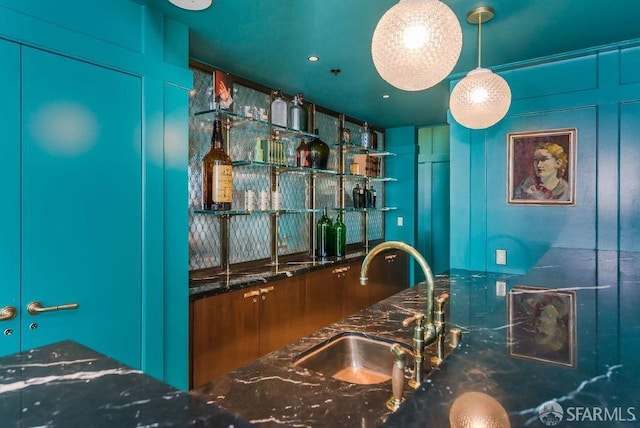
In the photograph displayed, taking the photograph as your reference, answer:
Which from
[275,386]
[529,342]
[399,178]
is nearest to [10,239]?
[275,386]

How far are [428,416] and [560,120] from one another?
258 cm

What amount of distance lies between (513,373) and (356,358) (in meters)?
0.76

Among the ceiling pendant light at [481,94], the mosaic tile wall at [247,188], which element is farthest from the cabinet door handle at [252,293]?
the ceiling pendant light at [481,94]

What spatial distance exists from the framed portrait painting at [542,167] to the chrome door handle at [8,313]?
2863 mm

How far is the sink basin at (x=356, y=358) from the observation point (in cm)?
131

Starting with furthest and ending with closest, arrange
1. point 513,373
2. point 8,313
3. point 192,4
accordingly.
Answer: point 192,4 → point 8,313 → point 513,373

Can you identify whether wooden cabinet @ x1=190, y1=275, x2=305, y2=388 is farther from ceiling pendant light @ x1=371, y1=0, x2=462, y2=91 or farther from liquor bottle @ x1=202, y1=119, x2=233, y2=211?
ceiling pendant light @ x1=371, y1=0, x2=462, y2=91

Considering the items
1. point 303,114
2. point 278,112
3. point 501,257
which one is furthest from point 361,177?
point 501,257

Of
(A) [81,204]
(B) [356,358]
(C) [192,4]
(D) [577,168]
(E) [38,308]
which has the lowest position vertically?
(B) [356,358]

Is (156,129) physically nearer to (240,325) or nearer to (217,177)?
(217,177)

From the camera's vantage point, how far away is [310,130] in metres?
3.52

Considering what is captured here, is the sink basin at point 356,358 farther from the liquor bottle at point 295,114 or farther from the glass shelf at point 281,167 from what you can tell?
the liquor bottle at point 295,114

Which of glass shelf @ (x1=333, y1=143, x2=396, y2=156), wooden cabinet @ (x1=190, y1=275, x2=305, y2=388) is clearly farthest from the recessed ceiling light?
glass shelf @ (x1=333, y1=143, x2=396, y2=156)

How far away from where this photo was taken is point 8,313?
1348mm
